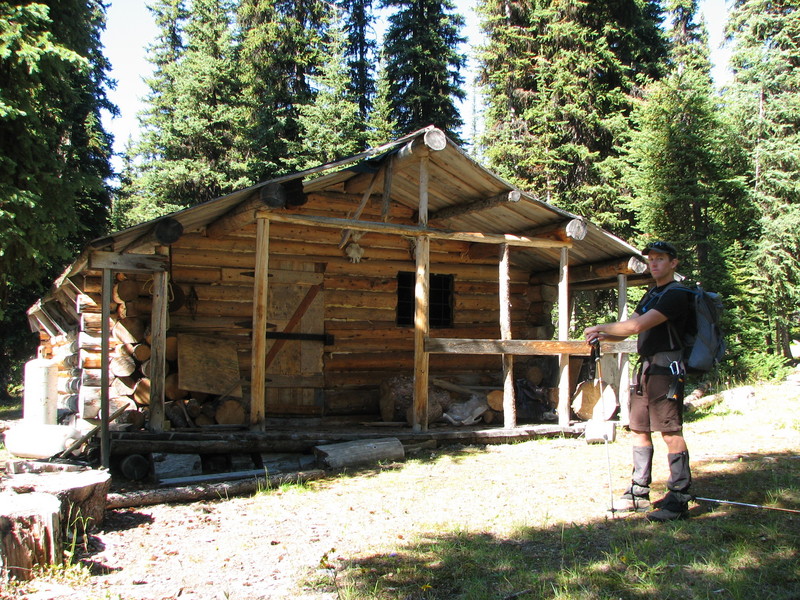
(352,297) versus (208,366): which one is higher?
(352,297)

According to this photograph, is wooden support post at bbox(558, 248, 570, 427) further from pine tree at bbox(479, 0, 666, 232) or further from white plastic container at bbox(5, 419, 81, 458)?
pine tree at bbox(479, 0, 666, 232)

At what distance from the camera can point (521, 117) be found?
22.6 metres

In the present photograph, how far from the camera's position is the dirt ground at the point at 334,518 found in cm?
392

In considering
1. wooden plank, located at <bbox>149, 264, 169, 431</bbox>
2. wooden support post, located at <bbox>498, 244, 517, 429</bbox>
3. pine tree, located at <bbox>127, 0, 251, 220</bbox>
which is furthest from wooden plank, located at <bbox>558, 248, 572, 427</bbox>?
pine tree, located at <bbox>127, 0, 251, 220</bbox>

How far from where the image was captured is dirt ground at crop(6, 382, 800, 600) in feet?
12.9

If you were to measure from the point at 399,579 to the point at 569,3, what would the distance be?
22.2 metres

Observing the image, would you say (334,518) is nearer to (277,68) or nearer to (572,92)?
(572,92)

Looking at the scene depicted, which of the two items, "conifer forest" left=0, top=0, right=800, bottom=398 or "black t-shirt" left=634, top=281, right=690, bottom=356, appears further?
"conifer forest" left=0, top=0, right=800, bottom=398

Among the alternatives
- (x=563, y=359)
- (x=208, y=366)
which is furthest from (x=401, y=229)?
(x=208, y=366)

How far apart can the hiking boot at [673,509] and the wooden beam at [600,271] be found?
6215 millimetres

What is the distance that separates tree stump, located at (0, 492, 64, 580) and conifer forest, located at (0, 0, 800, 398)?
17.5 feet

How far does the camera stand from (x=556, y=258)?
1131cm

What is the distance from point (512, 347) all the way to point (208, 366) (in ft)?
15.1

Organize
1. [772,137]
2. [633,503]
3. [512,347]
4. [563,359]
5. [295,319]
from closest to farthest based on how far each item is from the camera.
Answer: [633,503] → [512,347] → [563,359] → [295,319] → [772,137]
